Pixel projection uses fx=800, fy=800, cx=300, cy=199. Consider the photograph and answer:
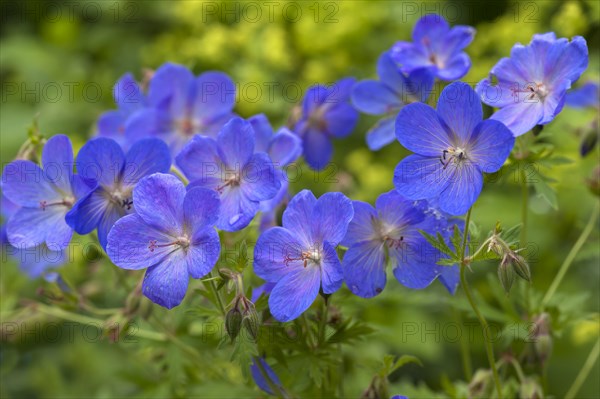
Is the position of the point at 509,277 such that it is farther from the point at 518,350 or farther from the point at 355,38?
the point at 355,38

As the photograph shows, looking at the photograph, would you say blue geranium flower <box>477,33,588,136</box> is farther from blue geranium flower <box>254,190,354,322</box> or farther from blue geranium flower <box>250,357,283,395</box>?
blue geranium flower <box>250,357,283,395</box>

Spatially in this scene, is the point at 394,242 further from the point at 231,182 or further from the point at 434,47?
the point at 434,47

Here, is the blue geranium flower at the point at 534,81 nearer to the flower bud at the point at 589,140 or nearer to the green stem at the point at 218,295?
the flower bud at the point at 589,140

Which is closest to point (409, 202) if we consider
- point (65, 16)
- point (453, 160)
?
point (453, 160)

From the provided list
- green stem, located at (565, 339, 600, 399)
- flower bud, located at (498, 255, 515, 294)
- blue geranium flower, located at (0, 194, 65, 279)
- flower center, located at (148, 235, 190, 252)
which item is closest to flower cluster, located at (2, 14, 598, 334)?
flower center, located at (148, 235, 190, 252)

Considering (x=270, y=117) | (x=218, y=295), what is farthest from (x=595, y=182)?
(x=270, y=117)

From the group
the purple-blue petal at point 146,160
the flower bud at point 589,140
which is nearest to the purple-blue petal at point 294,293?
the purple-blue petal at point 146,160
